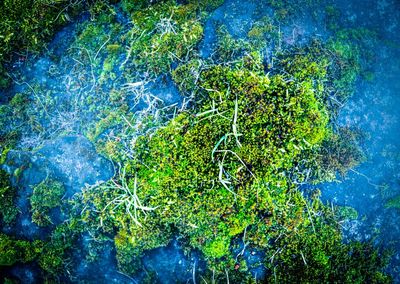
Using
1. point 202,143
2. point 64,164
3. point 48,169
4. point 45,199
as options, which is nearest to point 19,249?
point 45,199

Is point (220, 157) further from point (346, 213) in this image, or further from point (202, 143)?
point (346, 213)

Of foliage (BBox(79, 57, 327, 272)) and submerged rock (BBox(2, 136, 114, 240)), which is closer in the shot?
foliage (BBox(79, 57, 327, 272))

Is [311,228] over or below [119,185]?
below

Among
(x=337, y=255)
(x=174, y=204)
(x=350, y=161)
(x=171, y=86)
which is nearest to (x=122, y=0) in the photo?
(x=171, y=86)

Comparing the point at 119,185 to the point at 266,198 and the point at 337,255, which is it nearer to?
the point at 266,198

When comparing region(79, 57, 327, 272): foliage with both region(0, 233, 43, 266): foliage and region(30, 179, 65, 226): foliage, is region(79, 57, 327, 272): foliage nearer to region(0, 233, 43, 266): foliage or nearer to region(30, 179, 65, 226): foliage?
region(30, 179, 65, 226): foliage

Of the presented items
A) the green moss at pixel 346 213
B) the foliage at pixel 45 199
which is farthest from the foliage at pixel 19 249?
the green moss at pixel 346 213

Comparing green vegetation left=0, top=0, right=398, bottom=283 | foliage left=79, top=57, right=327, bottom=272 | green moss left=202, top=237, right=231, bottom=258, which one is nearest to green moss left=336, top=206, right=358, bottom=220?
green vegetation left=0, top=0, right=398, bottom=283

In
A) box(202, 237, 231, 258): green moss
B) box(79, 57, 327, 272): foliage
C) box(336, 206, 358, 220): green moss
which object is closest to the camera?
box(79, 57, 327, 272): foliage
